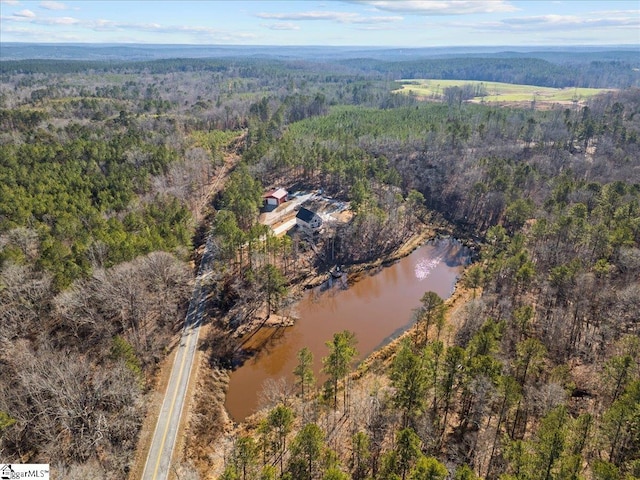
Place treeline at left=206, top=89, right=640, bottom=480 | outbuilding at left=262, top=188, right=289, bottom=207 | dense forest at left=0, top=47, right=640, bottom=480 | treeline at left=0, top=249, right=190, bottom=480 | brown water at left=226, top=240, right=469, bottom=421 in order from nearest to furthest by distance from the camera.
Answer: treeline at left=206, top=89, right=640, bottom=480
dense forest at left=0, top=47, right=640, bottom=480
treeline at left=0, top=249, right=190, bottom=480
brown water at left=226, top=240, right=469, bottom=421
outbuilding at left=262, top=188, right=289, bottom=207

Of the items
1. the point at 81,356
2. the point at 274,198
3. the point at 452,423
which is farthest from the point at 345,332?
the point at 274,198

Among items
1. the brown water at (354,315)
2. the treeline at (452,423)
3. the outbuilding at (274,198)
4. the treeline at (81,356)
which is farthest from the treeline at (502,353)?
the treeline at (81,356)

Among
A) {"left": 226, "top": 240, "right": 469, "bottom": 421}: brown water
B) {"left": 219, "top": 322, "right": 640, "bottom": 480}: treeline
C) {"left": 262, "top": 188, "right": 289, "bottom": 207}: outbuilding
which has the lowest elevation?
{"left": 226, "top": 240, "right": 469, "bottom": 421}: brown water

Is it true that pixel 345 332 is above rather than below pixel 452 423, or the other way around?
above

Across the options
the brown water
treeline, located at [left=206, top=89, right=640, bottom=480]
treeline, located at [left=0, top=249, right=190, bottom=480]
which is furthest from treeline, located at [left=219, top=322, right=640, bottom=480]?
treeline, located at [left=0, top=249, right=190, bottom=480]

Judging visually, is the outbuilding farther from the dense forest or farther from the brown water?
the brown water

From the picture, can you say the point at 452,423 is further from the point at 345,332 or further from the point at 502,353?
the point at 345,332

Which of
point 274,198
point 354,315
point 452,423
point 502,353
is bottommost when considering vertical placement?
point 354,315
